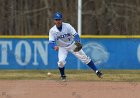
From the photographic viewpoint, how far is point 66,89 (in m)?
11.3

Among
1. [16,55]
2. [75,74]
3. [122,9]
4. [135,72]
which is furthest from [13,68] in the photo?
[122,9]

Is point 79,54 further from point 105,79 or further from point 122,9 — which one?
point 122,9

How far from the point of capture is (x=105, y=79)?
13.4 metres

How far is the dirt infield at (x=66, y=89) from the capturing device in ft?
33.9

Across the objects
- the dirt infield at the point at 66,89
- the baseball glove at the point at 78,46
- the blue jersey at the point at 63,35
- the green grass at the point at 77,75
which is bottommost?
the green grass at the point at 77,75

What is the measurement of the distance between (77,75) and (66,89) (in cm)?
356

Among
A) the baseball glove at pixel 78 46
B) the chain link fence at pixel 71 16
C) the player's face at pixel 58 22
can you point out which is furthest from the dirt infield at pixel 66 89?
the chain link fence at pixel 71 16

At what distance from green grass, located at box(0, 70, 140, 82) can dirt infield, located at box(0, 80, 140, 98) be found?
947 millimetres

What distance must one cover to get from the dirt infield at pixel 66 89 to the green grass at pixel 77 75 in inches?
37.3

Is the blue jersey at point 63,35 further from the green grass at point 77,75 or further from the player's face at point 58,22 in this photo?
the green grass at point 77,75

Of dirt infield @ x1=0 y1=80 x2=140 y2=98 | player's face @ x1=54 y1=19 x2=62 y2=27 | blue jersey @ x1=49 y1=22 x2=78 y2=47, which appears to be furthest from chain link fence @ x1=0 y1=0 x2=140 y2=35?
dirt infield @ x1=0 y1=80 x2=140 y2=98

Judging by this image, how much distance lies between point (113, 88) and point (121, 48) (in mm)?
5633

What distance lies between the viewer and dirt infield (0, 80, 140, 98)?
33.9 feet

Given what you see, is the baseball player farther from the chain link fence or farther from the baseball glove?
the chain link fence
